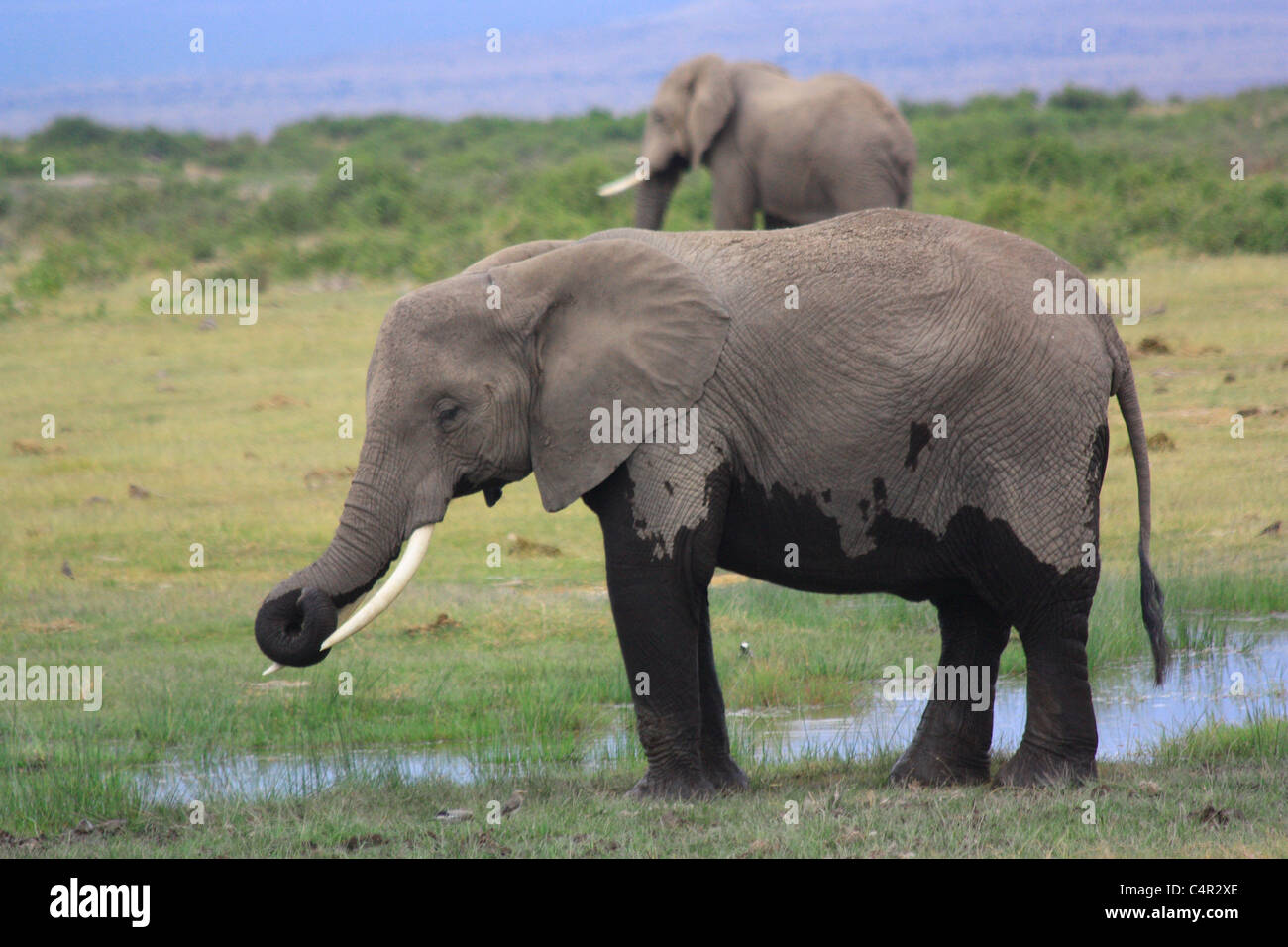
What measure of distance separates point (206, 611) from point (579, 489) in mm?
4233

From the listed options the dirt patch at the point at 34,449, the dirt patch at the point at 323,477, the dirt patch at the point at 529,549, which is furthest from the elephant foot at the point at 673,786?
the dirt patch at the point at 34,449

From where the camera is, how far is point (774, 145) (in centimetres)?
1413

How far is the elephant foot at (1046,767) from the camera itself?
6.30m

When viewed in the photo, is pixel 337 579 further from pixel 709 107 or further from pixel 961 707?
pixel 709 107

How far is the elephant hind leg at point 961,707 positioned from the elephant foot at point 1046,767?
0.73 feet

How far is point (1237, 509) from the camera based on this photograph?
35.4ft

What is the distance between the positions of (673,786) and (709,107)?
9087 mm

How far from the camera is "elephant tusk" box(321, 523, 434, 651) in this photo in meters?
5.97

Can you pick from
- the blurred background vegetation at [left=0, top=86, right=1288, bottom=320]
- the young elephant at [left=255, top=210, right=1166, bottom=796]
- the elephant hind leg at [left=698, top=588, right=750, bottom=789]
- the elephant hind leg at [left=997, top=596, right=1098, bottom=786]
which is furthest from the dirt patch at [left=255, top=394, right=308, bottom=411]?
the elephant hind leg at [left=997, top=596, right=1098, bottom=786]

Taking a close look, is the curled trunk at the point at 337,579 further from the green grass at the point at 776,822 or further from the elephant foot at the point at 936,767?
the elephant foot at the point at 936,767

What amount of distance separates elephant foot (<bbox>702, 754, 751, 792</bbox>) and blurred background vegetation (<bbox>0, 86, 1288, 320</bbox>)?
15072 mm

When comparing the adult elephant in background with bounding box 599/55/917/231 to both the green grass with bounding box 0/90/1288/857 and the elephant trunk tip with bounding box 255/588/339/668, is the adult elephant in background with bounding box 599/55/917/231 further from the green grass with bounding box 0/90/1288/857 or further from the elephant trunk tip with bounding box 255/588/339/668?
the elephant trunk tip with bounding box 255/588/339/668

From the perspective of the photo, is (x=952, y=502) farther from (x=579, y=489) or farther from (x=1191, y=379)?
(x=1191, y=379)

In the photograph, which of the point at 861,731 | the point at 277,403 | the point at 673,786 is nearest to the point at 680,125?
the point at 277,403
